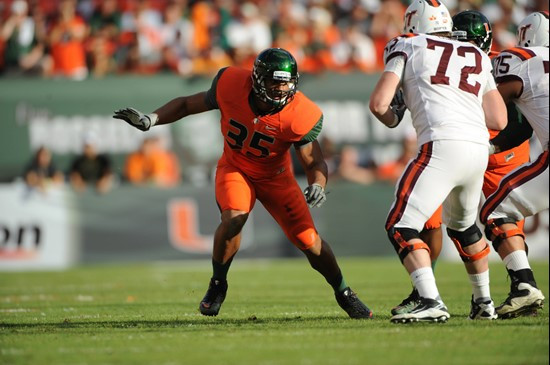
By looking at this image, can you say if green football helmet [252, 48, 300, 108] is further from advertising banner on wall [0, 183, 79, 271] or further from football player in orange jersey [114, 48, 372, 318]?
advertising banner on wall [0, 183, 79, 271]

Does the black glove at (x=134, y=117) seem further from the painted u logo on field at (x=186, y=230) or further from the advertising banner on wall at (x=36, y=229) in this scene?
the advertising banner on wall at (x=36, y=229)

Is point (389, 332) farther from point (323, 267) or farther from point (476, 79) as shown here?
point (476, 79)

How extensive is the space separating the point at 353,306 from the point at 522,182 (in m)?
1.43

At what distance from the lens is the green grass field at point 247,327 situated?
4820mm

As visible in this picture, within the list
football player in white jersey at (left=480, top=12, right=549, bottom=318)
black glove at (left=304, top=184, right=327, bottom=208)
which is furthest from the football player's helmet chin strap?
football player in white jersey at (left=480, top=12, right=549, bottom=318)

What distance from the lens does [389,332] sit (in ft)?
18.3

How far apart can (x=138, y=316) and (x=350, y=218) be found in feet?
22.7

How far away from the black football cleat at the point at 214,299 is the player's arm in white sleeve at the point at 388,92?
5.89 ft

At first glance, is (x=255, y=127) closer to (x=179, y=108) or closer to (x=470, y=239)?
(x=179, y=108)

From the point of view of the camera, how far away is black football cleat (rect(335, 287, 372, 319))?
6602 mm

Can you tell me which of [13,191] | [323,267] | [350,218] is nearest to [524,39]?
[323,267]

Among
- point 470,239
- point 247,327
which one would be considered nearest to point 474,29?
point 470,239

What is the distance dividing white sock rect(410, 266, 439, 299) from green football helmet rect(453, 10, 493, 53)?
185 cm

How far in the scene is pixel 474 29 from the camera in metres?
6.71
